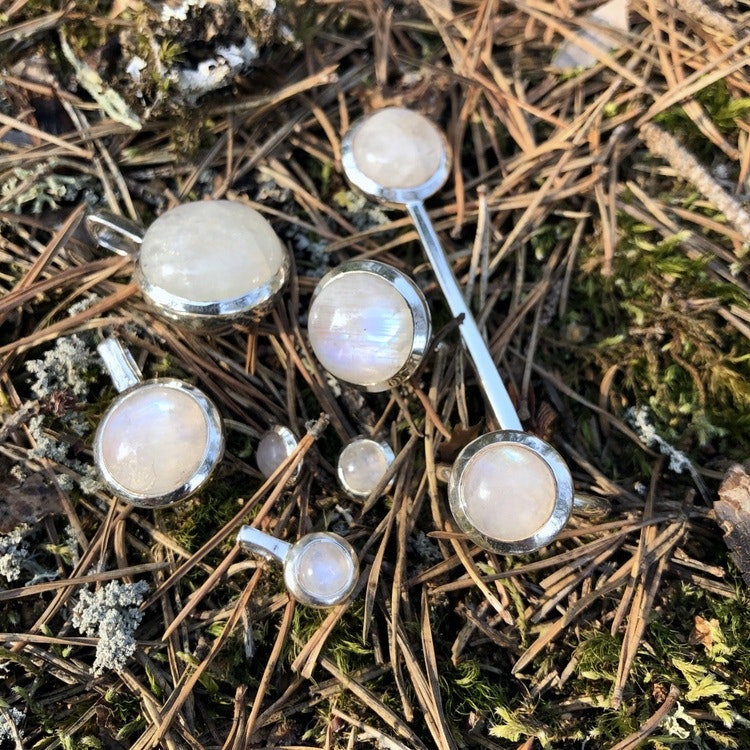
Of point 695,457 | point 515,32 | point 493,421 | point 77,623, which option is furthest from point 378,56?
point 77,623

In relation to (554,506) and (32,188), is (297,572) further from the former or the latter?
(32,188)

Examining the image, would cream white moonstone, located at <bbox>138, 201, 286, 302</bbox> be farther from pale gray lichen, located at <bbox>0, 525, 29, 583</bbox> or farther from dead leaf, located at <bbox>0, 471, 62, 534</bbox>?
pale gray lichen, located at <bbox>0, 525, 29, 583</bbox>

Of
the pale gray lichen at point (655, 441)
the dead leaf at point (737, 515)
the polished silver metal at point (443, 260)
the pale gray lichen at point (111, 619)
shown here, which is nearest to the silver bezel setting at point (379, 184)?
the polished silver metal at point (443, 260)

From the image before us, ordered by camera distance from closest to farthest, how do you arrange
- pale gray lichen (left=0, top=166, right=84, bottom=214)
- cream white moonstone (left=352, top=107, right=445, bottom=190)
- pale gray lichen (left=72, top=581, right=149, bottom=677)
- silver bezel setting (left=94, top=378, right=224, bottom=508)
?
1. pale gray lichen (left=72, top=581, right=149, bottom=677)
2. silver bezel setting (left=94, top=378, right=224, bottom=508)
3. pale gray lichen (left=0, top=166, right=84, bottom=214)
4. cream white moonstone (left=352, top=107, right=445, bottom=190)

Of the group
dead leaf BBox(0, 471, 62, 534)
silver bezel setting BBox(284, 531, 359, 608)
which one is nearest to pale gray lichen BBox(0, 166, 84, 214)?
dead leaf BBox(0, 471, 62, 534)

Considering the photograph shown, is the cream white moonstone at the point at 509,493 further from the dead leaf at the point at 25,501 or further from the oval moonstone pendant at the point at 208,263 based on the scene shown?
the dead leaf at the point at 25,501

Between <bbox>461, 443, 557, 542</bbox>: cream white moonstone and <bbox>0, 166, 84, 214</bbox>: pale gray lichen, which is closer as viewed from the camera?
<bbox>461, 443, 557, 542</bbox>: cream white moonstone

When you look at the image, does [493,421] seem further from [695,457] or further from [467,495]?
[695,457]
